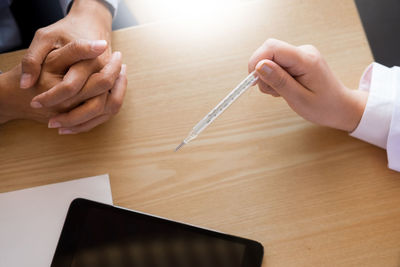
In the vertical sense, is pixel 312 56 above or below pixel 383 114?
above

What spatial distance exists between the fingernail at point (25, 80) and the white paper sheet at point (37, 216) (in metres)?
0.19

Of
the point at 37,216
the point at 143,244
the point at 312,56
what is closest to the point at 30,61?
the point at 37,216

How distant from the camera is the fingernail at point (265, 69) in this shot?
61cm

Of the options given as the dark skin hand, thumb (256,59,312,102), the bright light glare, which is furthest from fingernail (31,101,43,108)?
the bright light glare

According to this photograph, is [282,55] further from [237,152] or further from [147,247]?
[147,247]

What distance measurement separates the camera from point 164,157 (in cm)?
72

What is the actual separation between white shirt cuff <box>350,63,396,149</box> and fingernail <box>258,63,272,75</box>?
0.21 m

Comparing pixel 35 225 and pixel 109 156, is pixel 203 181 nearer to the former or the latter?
pixel 109 156

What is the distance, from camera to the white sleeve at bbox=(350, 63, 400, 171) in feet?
2.24

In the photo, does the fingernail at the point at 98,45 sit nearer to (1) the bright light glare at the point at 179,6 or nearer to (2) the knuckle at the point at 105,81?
(2) the knuckle at the point at 105,81

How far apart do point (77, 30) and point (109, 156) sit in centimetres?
26

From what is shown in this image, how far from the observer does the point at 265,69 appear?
62 centimetres

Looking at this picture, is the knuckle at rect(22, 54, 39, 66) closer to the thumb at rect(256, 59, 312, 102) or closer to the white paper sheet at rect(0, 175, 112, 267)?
the white paper sheet at rect(0, 175, 112, 267)

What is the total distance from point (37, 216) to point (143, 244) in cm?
21
